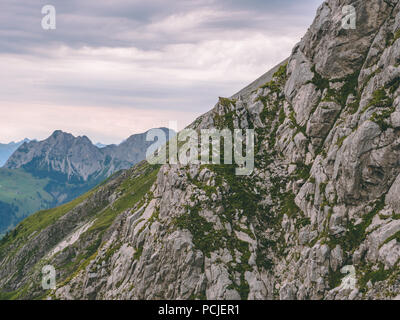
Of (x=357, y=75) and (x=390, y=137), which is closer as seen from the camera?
(x=390, y=137)

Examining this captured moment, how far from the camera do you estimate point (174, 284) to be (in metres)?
75.1

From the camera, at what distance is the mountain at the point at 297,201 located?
213ft

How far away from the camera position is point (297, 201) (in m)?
79.2

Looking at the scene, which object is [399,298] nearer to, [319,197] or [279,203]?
[319,197]

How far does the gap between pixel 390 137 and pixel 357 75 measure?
71.1 feet

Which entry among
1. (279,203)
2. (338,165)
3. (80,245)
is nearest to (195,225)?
(279,203)

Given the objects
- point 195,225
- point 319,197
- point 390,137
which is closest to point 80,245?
point 195,225

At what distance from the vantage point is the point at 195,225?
79.6 meters

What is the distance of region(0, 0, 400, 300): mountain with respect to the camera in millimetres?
64875
